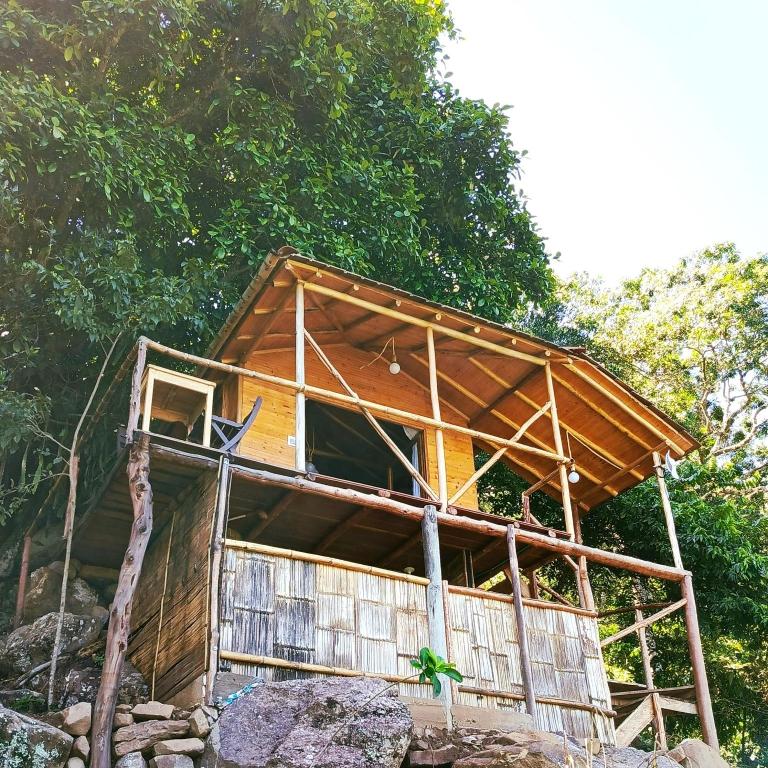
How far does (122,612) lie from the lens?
837 cm

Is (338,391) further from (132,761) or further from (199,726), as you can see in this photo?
(132,761)

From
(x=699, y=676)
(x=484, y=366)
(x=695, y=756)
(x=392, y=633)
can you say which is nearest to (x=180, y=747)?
(x=392, y=633)

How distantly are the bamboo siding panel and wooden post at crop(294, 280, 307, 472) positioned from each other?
3.92ft

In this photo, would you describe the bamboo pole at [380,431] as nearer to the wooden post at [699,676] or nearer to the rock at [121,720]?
the wooden post at [699,676]

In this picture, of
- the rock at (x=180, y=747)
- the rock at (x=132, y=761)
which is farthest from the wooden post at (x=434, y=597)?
the rock at (x=132, y=761)

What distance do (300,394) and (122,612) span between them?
339 cm

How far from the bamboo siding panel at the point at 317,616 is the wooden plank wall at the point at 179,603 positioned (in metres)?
0.33

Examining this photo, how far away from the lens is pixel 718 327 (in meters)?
24.8

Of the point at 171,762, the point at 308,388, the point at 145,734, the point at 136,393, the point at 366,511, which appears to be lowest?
the point at 171,762

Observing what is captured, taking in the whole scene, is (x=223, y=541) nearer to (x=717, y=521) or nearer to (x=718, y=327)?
(x=717, y=521)

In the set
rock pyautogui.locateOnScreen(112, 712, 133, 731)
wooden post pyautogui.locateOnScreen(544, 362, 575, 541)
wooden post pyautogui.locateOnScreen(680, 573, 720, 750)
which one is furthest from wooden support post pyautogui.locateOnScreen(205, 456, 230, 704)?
wooden post pyautogui.locateOnScreen(680, 573, 720, 750)

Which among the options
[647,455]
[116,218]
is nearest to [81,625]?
[116,218]

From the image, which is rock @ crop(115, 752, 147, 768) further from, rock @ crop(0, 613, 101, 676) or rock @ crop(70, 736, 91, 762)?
rock @ crop(0, 613, 101, 676)

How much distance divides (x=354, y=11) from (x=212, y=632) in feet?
36.0
